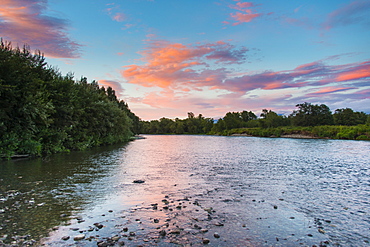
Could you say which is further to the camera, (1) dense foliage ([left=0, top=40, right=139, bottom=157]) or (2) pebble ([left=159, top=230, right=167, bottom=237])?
(1) dense foliage ([left=0, top=40, right=139, bottom=157])

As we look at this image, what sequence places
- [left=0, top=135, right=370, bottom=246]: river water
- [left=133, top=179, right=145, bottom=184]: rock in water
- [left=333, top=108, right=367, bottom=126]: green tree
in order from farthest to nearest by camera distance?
[left=333, top=108, right=367, bottom=126]: green tree < [left=133, top=179, right=145, bottom=184]: rock in water < [left=0, top=135, right=370, bottom=246]: river water

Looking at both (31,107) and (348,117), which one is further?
(348,117)

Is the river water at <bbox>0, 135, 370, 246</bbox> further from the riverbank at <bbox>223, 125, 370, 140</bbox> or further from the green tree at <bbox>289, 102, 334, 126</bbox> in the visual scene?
the green tree at <bbox>289, 102, 334, 126</bbox>

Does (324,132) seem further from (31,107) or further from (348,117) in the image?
(31,107)

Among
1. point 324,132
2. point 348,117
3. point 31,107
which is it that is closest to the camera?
point 31,107

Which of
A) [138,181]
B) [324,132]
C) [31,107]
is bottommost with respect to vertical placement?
[138,181]

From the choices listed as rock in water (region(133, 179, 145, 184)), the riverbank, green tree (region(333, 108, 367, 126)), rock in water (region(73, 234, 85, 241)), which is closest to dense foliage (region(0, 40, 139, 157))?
rock in water (region(133, 179, 145, 184))

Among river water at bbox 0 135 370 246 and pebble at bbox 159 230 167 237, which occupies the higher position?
pebble at bbox 159 230 167 237

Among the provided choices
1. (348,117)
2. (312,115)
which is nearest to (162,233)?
(312,115)

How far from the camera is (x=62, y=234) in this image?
6719mm

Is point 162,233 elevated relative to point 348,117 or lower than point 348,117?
lower

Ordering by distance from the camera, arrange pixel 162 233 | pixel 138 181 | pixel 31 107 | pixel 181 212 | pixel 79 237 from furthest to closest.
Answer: pixel 31 107, pixel 138 181, pixel 181 212, pixel 162 233, pixel 79 237

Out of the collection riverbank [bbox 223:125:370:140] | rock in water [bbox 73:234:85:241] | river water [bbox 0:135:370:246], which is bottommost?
river water [bbox 0:135:370:246]

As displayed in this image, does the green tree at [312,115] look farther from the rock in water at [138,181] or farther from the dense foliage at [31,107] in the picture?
the rock in water at [138,181]
